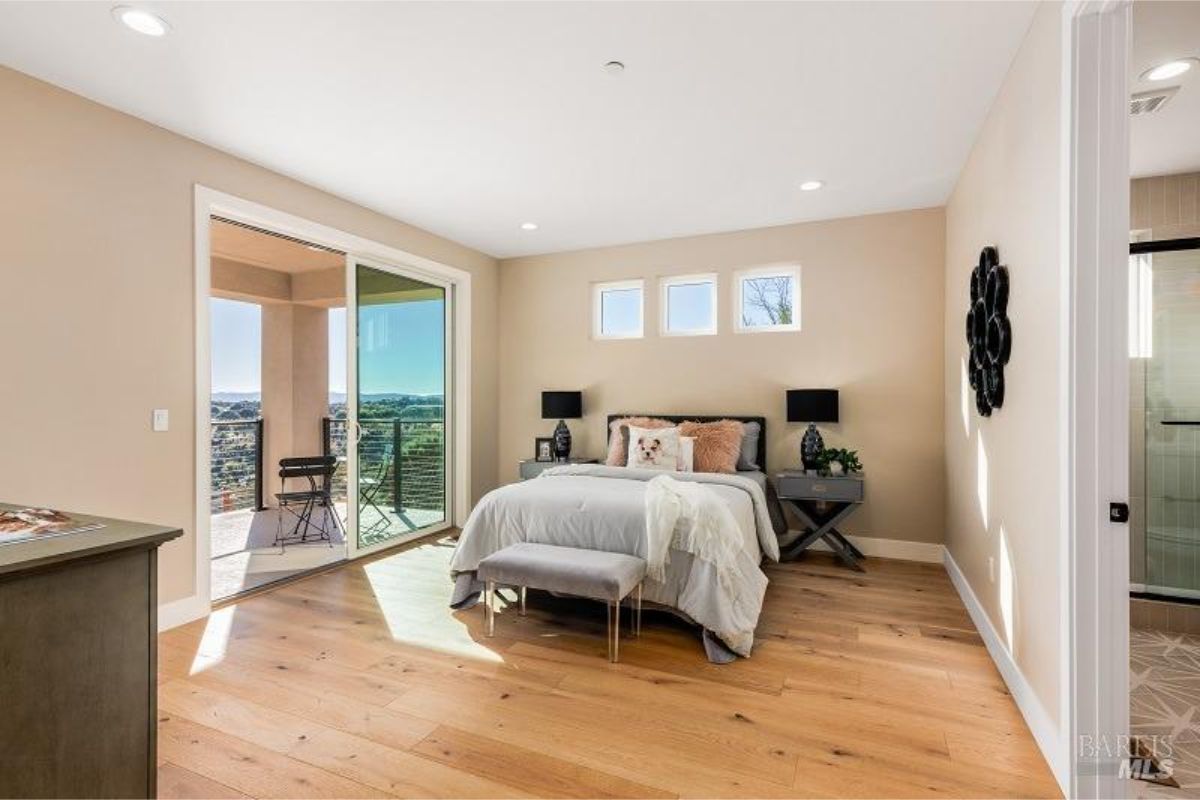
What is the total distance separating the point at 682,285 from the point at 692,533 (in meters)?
2.92

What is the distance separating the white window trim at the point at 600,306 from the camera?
520cm

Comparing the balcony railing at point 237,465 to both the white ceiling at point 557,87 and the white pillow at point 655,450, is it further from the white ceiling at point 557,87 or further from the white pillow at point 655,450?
the white pillow at point 655,450

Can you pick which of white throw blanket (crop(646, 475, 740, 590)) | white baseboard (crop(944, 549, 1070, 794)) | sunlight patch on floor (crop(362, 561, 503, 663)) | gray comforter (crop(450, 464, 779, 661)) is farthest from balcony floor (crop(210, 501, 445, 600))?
white baseboard (crop(944, 549, 1070, 794))

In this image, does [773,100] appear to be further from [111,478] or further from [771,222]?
[111,478]

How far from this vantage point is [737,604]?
2711 millimetres

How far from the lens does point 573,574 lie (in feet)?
8.61

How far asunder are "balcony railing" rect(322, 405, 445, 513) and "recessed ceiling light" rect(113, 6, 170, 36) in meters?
2.66

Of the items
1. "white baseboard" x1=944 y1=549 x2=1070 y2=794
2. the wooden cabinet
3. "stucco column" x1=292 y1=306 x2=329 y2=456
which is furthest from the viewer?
"stucco column" x1=292 y1=306 x2=329 y2=456

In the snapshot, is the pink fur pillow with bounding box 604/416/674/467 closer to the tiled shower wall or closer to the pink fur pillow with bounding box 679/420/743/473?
the pink fur pillow with bounding box 679/420/743/473

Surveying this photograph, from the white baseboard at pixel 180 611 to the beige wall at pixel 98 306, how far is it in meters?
0.05

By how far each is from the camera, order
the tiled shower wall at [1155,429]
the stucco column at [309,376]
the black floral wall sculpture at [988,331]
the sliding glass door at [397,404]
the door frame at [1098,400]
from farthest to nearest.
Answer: the stucco column at [309,376], the sliding glass door at [397,404], the tiled shower wall at [1155,429], the black floral wall sculpture at [988,331], the door frame at [1098,400]

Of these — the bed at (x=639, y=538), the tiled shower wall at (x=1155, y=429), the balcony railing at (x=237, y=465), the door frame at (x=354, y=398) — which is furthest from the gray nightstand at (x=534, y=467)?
the tiled shower wall at (x=1155, y=429)

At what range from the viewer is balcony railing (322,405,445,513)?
4426 millimetres

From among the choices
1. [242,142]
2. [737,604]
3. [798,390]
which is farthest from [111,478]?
[798,390]
